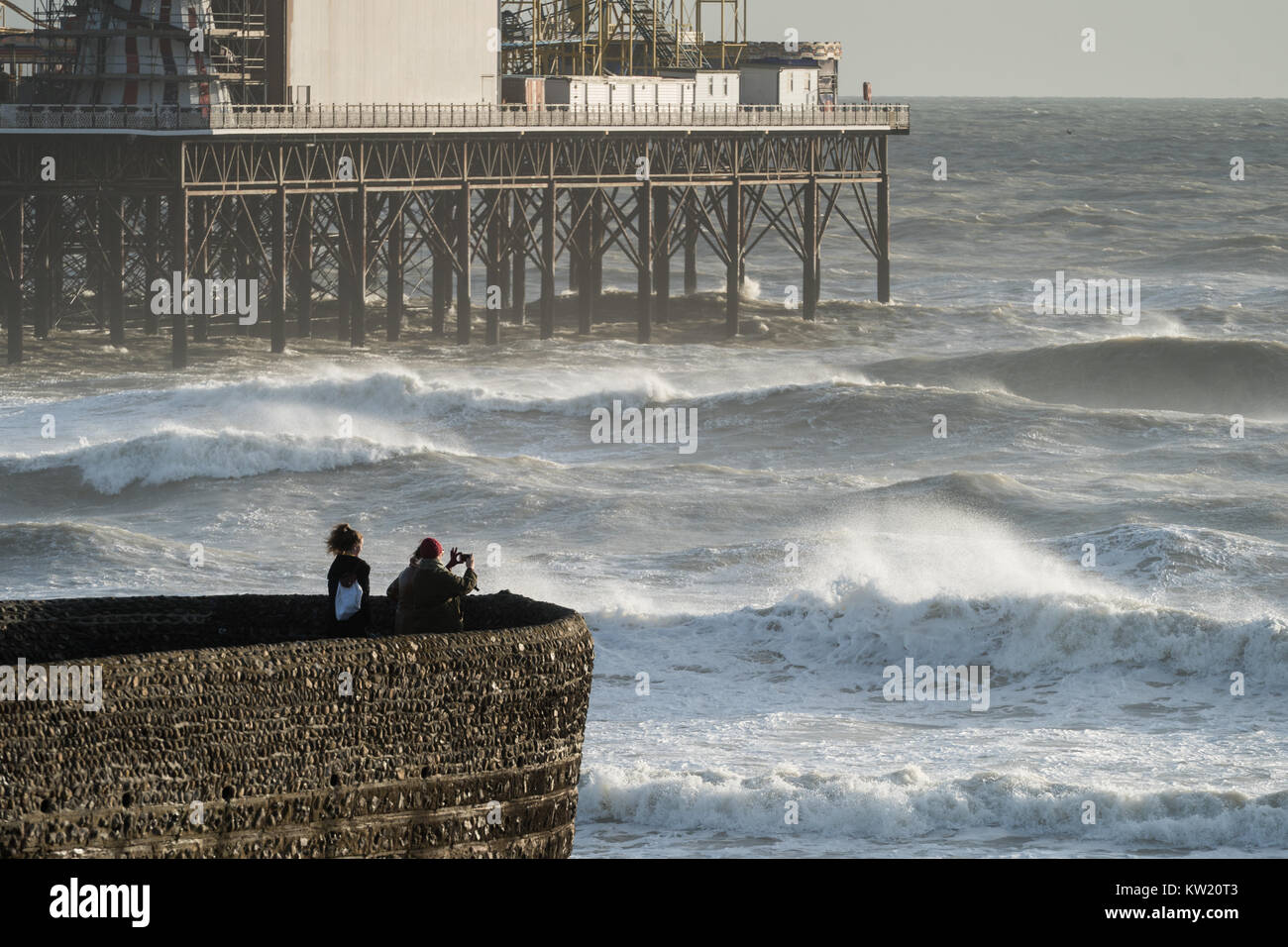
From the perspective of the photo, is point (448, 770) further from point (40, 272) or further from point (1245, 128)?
point (1245, 128)

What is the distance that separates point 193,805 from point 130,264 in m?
51.5

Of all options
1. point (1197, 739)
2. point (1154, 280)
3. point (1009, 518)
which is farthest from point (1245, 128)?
point (1197, 739)

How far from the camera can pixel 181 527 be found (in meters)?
33.0

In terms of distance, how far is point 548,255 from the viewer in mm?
56031

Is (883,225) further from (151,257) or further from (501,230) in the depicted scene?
(151,257)

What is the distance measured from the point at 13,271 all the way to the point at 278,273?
5.75m

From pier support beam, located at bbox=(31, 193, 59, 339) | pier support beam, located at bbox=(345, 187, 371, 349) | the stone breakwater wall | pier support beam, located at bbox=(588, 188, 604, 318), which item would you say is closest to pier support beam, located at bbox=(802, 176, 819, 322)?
pier support beam, located at bbox=(588, 188, 604, 318)

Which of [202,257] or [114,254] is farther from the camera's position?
[114,254]

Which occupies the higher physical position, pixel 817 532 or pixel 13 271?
pixel 13 271

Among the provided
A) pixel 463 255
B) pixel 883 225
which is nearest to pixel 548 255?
pixel 463 255

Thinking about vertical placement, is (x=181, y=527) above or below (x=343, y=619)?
below

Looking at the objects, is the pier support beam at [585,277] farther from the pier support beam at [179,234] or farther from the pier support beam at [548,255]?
the pier support beam at [179,234]

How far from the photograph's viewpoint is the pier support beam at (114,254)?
2018 inches

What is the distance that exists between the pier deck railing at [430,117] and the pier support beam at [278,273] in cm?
189
